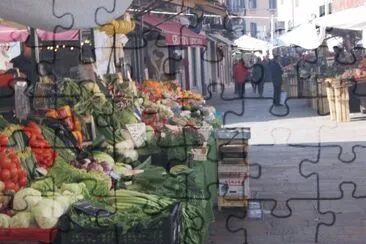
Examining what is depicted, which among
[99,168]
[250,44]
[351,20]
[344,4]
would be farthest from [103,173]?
[250,44]

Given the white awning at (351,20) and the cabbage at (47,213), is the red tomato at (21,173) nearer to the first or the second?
the cabbage at (47,213)

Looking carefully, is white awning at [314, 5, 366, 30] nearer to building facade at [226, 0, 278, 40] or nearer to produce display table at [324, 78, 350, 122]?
produce display table at [324, 78, 350, 122]

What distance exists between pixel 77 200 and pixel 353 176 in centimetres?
558

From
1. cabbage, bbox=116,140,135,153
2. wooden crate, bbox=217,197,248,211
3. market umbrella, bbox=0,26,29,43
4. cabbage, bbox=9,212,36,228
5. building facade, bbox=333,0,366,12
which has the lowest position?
wooden crate, bbox=217,197,248,211

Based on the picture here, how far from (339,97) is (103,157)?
10.5 metres

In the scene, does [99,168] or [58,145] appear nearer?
[99,168]

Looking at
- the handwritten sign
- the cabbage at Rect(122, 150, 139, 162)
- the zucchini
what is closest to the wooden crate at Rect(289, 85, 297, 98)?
the handwritten sign

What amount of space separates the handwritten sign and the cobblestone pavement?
0.93m

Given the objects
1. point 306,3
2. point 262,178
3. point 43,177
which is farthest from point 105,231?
point 306,3

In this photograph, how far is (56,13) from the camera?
12.3ft

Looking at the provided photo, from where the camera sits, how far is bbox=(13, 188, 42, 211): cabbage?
3.64m

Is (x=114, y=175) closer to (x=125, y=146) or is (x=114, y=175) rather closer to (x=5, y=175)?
(x=5, y=175)

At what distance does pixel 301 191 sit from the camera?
25.8 ft

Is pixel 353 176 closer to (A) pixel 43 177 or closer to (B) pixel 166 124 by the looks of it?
(B) pixel 166 124
